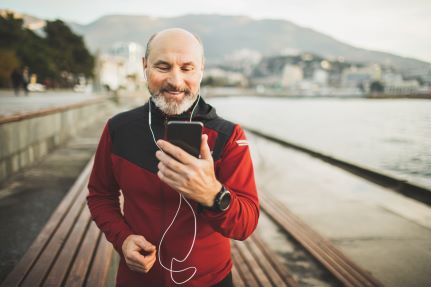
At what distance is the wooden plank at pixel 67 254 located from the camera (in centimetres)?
254

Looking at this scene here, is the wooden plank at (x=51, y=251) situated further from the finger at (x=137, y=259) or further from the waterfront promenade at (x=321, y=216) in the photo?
the finger at (x=137, y=259)

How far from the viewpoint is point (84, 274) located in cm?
263

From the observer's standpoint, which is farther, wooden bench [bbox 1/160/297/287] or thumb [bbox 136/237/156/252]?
wooden bench [bbox 1/160/297/287]

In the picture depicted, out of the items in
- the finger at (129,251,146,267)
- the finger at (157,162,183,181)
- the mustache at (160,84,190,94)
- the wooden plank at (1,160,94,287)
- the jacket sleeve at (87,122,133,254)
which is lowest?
the wooden plank at (1,160,94,287)

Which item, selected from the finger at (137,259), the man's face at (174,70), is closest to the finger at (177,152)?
the man's face at (174,70)

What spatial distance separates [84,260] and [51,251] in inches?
15.8

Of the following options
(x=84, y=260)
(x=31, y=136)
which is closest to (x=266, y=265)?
(x=84, y=260)

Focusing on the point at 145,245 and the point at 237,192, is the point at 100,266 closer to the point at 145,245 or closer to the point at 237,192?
the point at 145,245

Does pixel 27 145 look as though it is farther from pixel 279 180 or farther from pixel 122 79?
pixel 122 79

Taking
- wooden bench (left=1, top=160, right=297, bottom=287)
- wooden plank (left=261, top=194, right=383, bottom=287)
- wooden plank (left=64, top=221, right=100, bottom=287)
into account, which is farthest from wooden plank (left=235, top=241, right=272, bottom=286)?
wooden plank (left=64, top=221, right=100, bottom=287)

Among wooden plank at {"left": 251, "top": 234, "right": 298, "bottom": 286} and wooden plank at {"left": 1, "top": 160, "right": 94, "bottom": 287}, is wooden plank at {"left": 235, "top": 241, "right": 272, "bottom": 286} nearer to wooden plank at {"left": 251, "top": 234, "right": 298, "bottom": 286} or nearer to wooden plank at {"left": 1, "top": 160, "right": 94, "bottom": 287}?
wooden plank at {"left": 251, "top": 234, "right": 298, "bottom": 286}

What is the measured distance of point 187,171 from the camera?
1109mm

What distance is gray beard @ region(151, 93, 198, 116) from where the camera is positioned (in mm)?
1526

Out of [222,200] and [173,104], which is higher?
[173,104]
